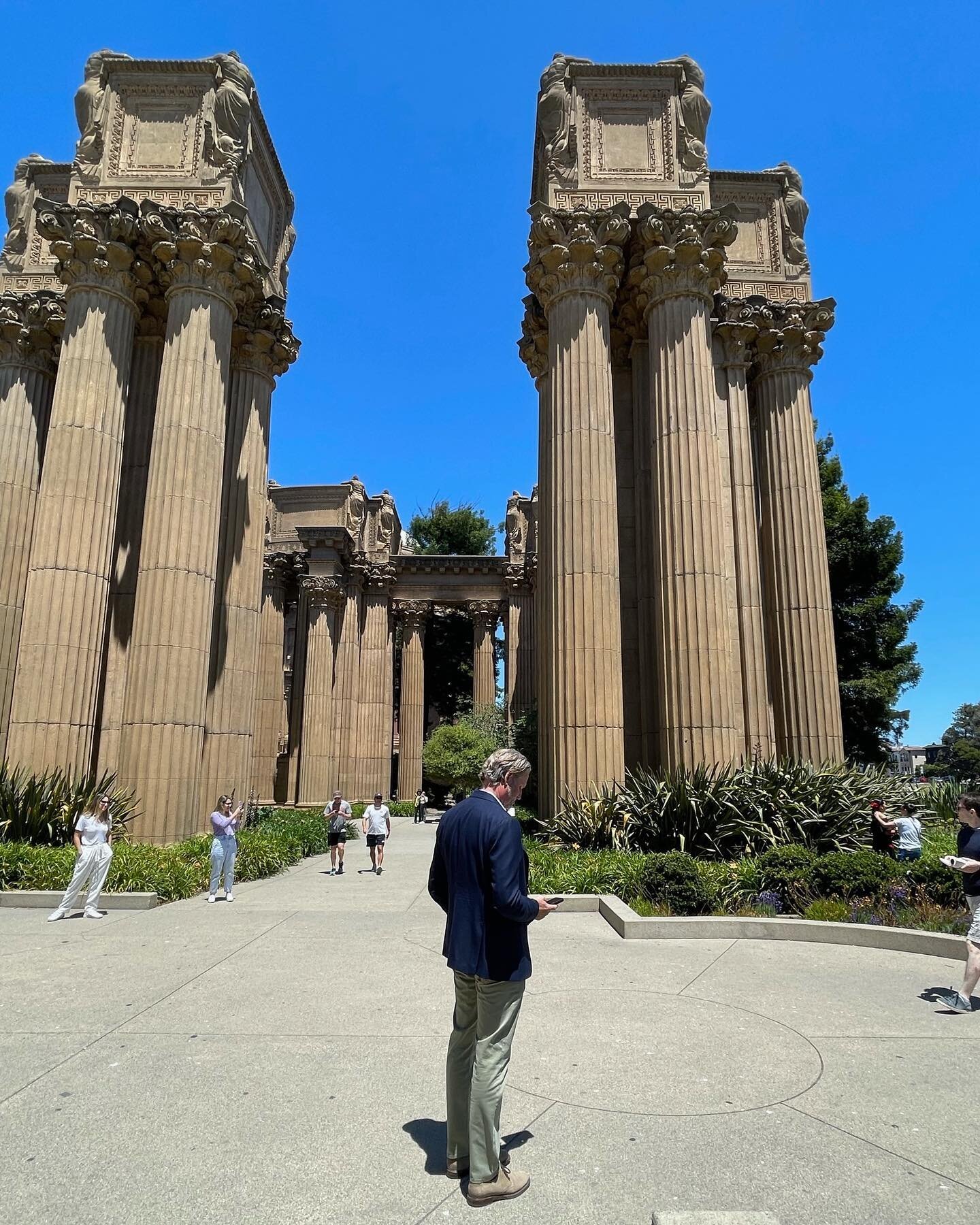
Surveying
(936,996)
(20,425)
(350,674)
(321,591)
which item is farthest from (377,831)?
(350,674)

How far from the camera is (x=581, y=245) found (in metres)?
15.9

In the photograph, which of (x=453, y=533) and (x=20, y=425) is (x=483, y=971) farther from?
(x=453, y=533)

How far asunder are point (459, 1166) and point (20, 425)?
20070mm

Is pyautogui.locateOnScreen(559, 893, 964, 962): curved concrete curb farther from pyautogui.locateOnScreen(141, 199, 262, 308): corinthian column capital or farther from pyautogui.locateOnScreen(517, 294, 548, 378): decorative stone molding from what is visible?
pyautogui.locateOnScreen(141, 199, 262, 308): corinthian column capital

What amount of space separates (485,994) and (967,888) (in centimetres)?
495

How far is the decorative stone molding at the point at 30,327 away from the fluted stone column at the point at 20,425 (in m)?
0.02

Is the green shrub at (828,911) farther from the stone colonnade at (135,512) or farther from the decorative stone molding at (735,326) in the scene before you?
the decorative stone molding at (735,326)

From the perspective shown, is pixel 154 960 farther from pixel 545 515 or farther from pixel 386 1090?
pixel 545 515

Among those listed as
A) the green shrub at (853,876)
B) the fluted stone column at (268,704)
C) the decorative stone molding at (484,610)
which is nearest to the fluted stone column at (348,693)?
the fluted stone column at (268,704)

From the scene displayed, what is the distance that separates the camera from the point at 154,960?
7449 millimetres

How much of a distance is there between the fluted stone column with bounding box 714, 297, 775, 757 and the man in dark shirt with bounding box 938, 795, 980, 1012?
9.82 m

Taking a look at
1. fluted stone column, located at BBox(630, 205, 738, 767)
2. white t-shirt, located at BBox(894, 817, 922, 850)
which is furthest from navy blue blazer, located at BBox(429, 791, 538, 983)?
fluted stone column, located at BBox(630, 205, 738, 767)

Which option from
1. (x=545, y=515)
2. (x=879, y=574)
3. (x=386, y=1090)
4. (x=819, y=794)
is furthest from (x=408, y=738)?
(x=386, y=1090)

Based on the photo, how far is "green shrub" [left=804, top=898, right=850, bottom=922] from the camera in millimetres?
8656
